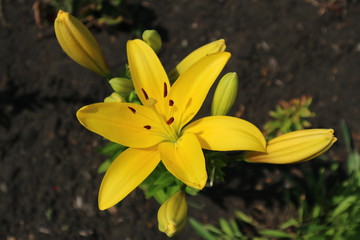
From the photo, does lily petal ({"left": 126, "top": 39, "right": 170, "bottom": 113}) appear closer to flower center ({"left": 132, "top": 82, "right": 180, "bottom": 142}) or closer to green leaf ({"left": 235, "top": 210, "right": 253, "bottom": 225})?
flower center ({"left": 132, "top": 82, "right": 180, "bottom": 142})

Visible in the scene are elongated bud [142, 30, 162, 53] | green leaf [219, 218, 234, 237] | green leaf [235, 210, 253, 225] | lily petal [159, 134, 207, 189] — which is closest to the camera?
lily petal [159, 134, 207, 189]

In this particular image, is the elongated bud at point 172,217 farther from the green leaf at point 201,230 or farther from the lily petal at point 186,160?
the green leaf at point 201,230

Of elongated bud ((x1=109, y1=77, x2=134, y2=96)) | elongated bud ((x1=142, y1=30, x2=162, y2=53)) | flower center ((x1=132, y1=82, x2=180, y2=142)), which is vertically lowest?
flower center ((x1=132, y1=82, x2=180, y2=142))

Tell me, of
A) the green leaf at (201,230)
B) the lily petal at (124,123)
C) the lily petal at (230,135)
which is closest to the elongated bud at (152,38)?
the lily petal at (124,123)

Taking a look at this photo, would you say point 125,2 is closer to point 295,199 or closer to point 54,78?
point 54,78

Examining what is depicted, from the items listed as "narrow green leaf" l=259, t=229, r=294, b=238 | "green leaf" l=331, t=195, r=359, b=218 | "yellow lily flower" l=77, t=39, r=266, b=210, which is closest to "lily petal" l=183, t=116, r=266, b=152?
"yellow lily flower" l=77, t=39, r=266, b=210

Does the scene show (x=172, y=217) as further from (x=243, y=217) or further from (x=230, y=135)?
(x=243, y=217)
